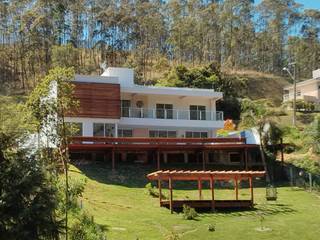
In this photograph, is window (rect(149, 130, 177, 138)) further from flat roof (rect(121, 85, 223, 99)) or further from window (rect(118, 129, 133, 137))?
flat roof (rect(121, 85, 223, 99))

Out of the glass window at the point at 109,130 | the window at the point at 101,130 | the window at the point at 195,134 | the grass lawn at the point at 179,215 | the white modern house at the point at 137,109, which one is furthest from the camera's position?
the window at the point at 195,134

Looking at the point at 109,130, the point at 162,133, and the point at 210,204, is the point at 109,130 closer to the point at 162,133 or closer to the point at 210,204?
the point at 162,133

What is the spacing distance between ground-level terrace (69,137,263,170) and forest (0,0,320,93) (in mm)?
35762

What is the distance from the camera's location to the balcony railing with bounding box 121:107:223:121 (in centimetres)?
4194

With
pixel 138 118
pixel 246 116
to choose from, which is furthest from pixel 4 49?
pixel 246 116

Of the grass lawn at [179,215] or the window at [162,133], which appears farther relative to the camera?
the window at [162,133]

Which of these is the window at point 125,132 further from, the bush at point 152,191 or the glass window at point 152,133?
the bush at point 152,191

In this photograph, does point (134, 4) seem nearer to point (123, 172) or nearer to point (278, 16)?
point (278, 16)

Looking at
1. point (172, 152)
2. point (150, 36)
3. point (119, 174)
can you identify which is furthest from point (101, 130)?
point (150, 36)

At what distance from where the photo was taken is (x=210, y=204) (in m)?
27.3

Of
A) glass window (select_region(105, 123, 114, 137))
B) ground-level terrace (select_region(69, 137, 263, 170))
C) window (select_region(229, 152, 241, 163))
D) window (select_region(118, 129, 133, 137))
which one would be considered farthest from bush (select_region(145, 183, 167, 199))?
window (select_region(118, 129, 133, 137))

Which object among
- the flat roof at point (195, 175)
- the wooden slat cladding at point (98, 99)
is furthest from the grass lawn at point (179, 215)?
the wooden slat cladding at point (98, 99)

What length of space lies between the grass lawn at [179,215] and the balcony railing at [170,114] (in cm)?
913

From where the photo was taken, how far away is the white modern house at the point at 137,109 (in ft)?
Result: 129
